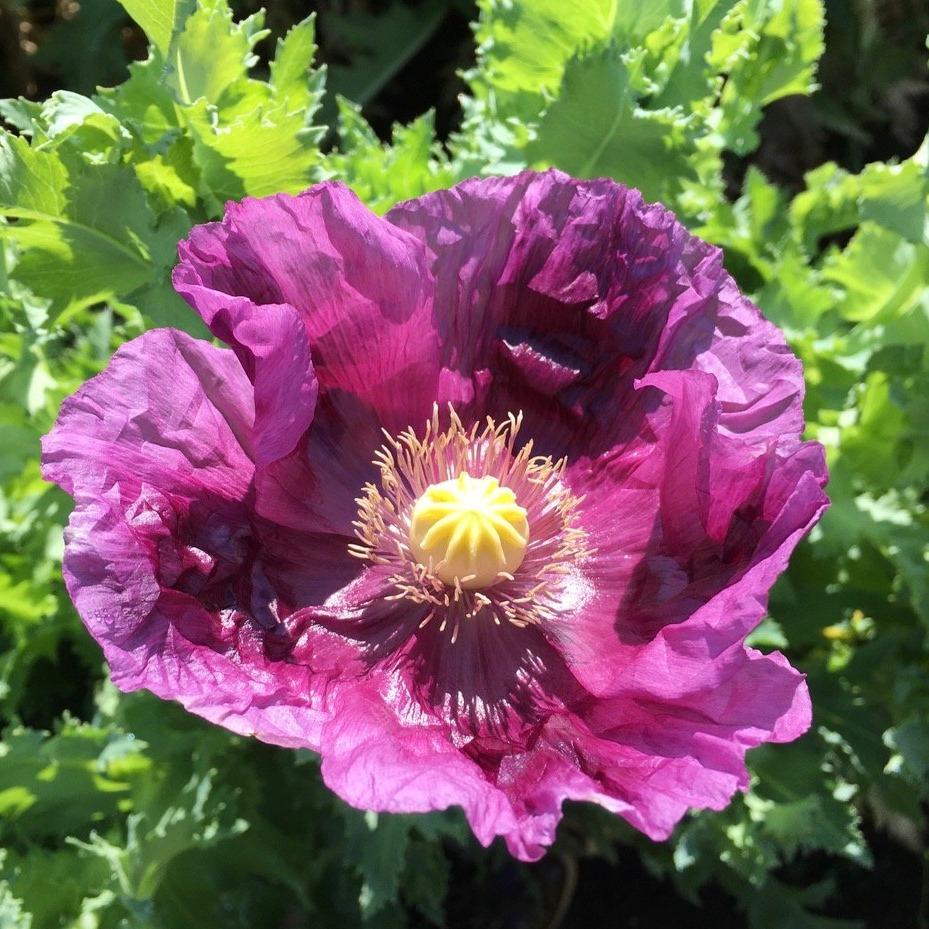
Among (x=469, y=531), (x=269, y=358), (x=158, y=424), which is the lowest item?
(x=469, y=531)

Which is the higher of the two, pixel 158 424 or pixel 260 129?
pixel 260 129

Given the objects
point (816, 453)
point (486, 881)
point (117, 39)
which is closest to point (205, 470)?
point (816, 453)

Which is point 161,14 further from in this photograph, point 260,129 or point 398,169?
point 398,169

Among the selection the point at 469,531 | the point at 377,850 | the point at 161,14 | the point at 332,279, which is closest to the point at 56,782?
the point at 377,850

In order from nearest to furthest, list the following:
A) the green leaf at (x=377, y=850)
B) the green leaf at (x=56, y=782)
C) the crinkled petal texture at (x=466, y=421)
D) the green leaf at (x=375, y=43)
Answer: the crinkled petal texture at (x=466, y=421)
the green leaf at (x=377, y=850)
the green leaf at (x=56, y=782)
the green leaf at (x=375, y=43)

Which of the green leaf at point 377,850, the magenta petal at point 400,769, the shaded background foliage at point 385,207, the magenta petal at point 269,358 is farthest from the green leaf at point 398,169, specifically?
the green leaf at point 377,850

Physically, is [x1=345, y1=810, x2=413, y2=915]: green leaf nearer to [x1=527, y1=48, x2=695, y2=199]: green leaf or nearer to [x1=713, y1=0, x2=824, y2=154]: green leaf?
[x1=527, y1=48, x2=695, y2=199]: green leaf

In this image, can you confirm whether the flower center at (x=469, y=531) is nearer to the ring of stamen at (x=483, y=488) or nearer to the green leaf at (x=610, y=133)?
the ring of stamen at (x=483, y=488)
